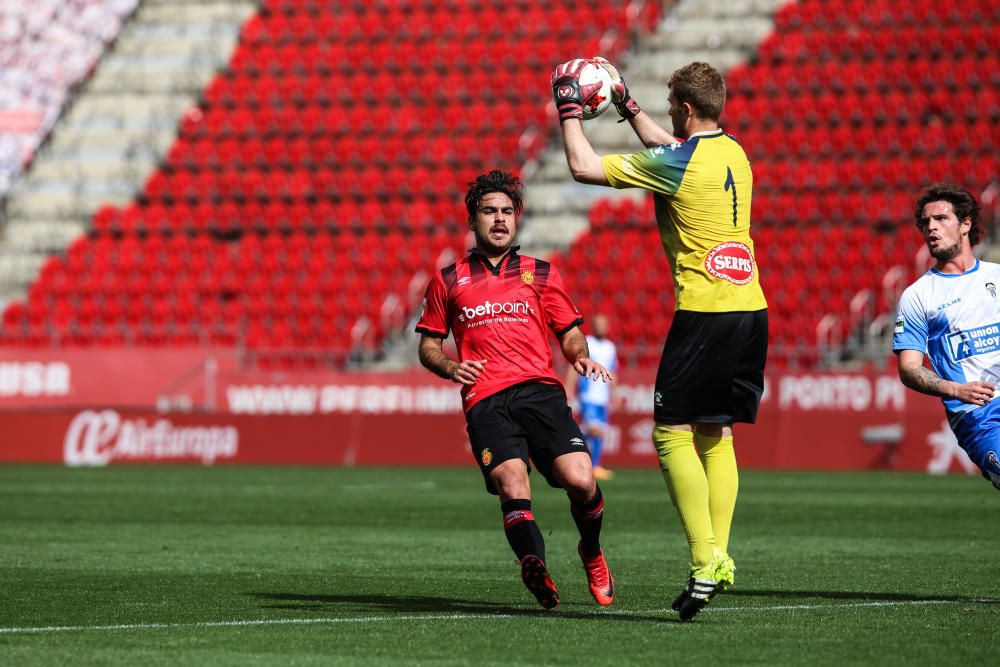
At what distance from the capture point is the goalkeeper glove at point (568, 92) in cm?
748

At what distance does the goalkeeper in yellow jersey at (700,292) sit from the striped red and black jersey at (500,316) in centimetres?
94

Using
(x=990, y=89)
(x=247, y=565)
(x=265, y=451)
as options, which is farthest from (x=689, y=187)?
(x=990, y=89)

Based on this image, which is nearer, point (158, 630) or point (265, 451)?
point (158, 630)

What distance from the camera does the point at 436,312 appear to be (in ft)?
27.5

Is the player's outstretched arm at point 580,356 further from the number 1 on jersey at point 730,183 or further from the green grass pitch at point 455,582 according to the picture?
→ the green grass pitch at point 455,582

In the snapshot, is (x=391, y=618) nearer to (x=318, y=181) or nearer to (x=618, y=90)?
(x=618, y=90)

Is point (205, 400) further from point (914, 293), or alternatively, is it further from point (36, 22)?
point (914, 293)

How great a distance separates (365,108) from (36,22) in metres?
9.15

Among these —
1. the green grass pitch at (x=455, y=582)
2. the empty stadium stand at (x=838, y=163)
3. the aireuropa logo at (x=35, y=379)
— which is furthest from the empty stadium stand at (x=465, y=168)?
the green grass pitch at (x=455, y=582)

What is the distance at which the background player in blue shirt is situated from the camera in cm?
812

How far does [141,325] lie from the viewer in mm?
30844

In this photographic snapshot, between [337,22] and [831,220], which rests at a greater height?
[337,22]

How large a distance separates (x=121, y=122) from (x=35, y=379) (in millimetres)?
9886

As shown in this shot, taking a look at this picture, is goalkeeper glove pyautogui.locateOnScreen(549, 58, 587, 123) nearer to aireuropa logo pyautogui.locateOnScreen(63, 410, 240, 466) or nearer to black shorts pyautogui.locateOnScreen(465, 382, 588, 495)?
black shorts pyautogui.locateOnScreen(465, 382, 588, 495)
